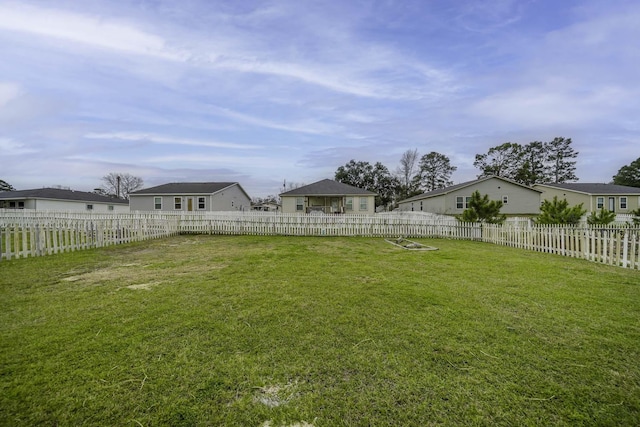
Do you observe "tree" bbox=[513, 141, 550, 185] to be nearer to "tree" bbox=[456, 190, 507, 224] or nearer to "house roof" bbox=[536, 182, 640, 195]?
"house roof" bbox=[536, 182, 640, 195]

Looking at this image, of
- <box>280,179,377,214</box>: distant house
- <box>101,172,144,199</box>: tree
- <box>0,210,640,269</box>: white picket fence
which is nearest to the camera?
<box>0,210,640,269</box>: white picket fence

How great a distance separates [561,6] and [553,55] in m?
5.19

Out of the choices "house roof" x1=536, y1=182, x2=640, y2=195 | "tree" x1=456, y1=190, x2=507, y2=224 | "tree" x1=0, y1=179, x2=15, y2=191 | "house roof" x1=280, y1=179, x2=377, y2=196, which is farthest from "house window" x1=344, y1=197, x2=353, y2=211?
"tree" x1=0, y1=179, x2=15, y2=191

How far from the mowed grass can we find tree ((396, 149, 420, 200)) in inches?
2049

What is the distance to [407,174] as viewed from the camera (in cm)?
5675

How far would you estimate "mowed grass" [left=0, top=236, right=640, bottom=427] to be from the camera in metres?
1.92

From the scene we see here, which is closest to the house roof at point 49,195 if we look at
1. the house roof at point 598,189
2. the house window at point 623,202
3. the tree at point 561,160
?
the house roof at point 598,189

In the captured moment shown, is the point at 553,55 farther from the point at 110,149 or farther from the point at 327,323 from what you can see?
the point at 110,149

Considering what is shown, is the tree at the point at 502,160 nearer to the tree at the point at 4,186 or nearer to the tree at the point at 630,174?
the tree at the point at 630,174

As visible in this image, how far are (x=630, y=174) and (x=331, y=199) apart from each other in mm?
58023

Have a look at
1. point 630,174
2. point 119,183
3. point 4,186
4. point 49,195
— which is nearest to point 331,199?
point 49,195

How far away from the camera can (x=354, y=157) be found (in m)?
52.5

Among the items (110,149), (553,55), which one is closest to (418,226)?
(553,55)

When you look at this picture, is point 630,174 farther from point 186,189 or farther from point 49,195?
point 49,195
